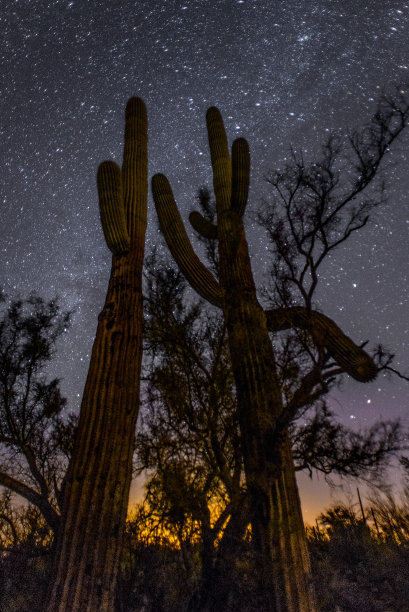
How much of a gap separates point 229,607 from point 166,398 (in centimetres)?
268

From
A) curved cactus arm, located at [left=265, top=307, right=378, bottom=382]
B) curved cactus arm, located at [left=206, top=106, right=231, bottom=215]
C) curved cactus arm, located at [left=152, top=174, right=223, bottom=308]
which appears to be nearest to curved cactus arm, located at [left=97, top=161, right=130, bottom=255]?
curved cactus arm, located at [left=152, top=174, right=223, bottom=308]

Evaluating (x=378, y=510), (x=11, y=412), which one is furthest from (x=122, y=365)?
(x=378, y=510)

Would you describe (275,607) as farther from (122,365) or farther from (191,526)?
(122,365)

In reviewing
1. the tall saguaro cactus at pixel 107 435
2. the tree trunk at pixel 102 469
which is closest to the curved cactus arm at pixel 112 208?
the tall saguaro cactus at pixel 107 435

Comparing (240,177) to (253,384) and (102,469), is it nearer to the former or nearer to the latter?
(253,384)

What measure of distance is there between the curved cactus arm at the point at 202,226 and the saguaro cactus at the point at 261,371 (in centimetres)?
76

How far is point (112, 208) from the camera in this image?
486cm

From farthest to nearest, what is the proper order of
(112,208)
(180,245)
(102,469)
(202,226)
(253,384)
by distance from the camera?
1. (202,226)
2. (180,245)
3. (112,208)
4. (253,384)
5. (102,469)

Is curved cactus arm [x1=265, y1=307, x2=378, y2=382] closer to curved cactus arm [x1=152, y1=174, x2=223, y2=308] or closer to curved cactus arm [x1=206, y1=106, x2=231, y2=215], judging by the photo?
curved cactus arm [x1=152, y1=174, x2=223, y2=308]

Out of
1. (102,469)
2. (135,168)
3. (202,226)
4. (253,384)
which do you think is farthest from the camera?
(202,226)

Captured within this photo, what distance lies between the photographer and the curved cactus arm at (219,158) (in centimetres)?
591

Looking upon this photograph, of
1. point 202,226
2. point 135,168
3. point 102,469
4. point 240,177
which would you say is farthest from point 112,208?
point 102,469

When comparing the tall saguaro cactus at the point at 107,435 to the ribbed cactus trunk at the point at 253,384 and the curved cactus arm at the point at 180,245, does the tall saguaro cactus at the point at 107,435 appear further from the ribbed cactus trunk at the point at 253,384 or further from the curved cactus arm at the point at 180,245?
the ribbed cactus trunk at the point at 253,384

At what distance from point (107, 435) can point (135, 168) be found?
3.84m
